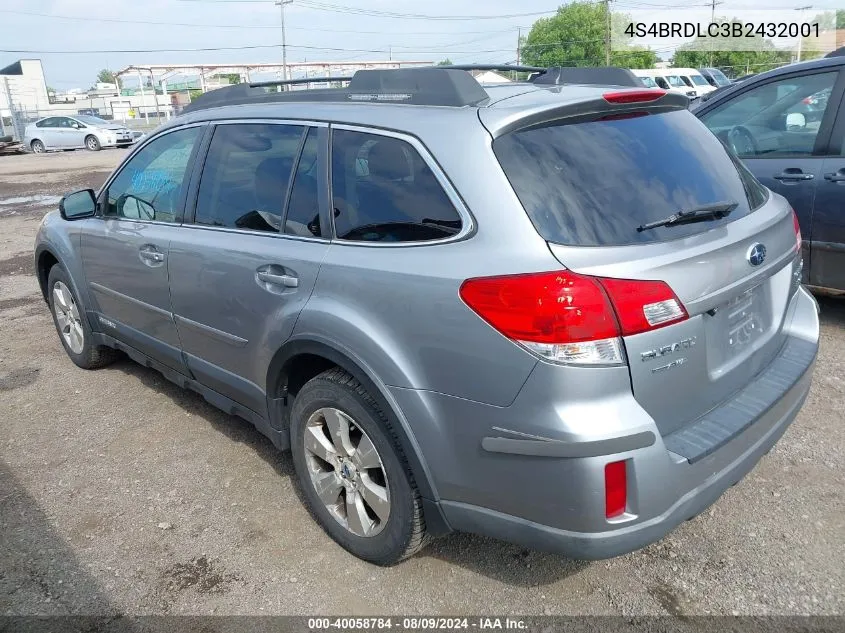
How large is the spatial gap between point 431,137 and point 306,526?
1.78 metres

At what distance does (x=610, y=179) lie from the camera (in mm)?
2348

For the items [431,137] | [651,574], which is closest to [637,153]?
[431,137]

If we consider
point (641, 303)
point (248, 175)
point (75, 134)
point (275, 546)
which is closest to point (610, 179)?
point (641, 303)

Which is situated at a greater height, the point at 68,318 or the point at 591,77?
Answer: the point at 591,77

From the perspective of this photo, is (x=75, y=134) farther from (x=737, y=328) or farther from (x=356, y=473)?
(x=737, y=328)

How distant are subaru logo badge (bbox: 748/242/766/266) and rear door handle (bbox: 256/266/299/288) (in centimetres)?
168

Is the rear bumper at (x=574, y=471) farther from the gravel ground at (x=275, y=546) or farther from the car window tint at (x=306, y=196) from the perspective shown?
the car window tint at (x=306, y=196)

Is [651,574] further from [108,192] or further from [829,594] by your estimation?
[108,192]

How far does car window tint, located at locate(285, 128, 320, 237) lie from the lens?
2854mm

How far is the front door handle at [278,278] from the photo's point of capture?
2.81 metres

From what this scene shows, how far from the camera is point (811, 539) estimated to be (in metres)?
2.82

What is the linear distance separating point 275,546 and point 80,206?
106 inches

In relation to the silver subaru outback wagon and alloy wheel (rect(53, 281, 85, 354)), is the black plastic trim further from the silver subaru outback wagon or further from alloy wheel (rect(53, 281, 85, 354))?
alloy wheel (rect(53, 281, 85, 354))

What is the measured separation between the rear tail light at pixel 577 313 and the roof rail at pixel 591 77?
1278 mm
